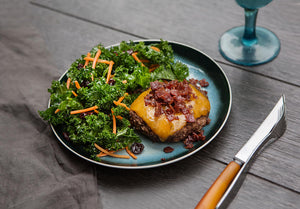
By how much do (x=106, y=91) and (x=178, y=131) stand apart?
498 millimetres

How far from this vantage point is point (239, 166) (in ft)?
5.40

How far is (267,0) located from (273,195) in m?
1.21

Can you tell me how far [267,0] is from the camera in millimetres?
2076

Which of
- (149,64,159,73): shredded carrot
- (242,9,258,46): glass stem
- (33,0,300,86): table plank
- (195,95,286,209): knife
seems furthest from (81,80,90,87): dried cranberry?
(242,9,258,46): glass stem

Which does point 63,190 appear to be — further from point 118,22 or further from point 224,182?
point 118,22

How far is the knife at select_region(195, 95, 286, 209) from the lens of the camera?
1.51 metres

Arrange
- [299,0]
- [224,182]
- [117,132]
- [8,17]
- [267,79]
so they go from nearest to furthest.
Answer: [224,182] < [117,132] < [267,79] < [299,0] < [8,17]

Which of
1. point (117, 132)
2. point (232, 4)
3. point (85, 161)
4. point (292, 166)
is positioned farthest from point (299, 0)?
point (85, 161)

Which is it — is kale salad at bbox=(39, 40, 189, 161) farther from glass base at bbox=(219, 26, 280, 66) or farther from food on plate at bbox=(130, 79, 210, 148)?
glass base at bbox=(219, 26, 280, 66)

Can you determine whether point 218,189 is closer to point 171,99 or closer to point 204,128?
point 204,128

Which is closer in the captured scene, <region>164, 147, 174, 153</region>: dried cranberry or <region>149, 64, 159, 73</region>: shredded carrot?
<region>164, 147, 174, 153</region>: dried cranberry

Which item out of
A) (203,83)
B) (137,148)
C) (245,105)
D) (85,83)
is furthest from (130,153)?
(245,105)

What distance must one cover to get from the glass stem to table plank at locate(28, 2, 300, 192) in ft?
1.00

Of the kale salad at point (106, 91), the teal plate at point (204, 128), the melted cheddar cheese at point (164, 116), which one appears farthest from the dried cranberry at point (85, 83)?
the melted cheddar cheese at point (164, 116)
